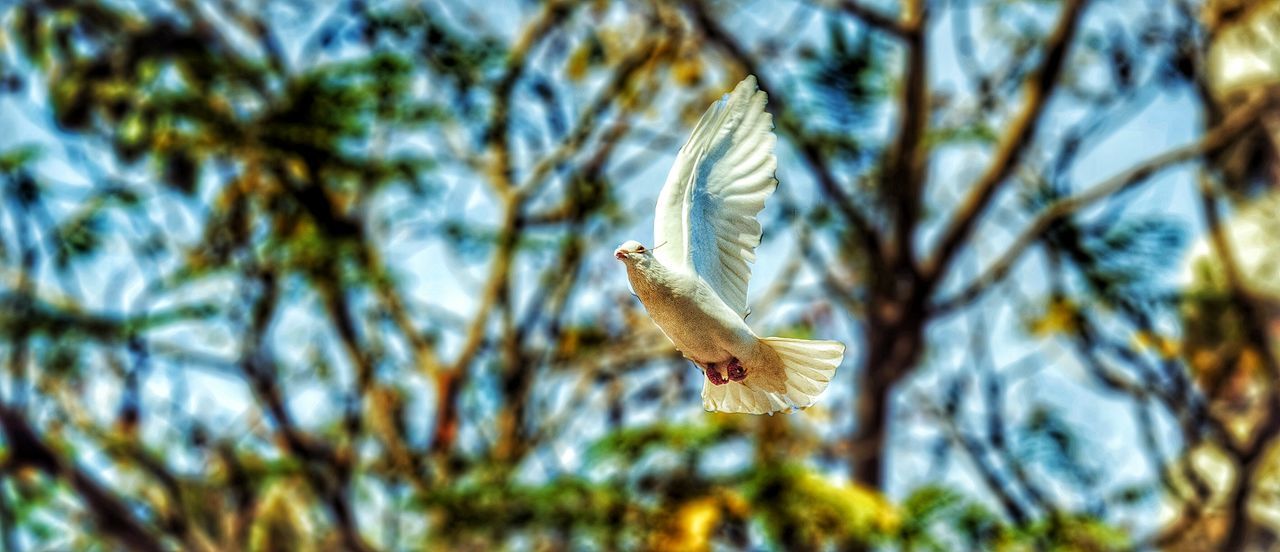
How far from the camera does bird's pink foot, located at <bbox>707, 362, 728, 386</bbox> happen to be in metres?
1.70

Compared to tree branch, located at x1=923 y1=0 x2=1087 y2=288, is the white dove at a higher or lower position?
lower

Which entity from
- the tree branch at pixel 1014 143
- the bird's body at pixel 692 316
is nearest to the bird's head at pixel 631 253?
the bird's body at pixel 692 316

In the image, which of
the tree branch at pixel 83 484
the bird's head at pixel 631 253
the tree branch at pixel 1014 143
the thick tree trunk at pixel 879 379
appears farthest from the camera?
the thick tree trunk at pixel 879 379

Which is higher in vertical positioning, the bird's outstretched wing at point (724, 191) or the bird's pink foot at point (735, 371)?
the bird's outstretched wing at point (724, 191)

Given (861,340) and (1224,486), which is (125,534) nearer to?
(861,340)

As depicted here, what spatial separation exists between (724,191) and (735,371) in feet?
0.64

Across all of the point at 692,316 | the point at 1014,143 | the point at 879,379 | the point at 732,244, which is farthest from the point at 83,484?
the point at 692,316

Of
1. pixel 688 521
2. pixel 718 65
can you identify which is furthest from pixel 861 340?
pixel 688 521

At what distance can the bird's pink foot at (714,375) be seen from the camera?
5.59 feet

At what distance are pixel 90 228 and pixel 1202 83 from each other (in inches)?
179

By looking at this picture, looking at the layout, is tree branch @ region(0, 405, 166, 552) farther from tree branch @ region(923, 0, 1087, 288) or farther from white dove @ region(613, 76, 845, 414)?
white dove @ region(613, 76, 845, 414)

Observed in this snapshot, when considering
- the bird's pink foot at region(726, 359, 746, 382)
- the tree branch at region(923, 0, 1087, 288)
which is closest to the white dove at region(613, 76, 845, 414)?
the bird's pink foot at region(726, 359, 746, 382)

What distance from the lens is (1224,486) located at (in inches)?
372

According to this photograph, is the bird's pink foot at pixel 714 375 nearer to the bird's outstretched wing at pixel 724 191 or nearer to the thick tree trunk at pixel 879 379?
the bird's outstretched wing at pixel 724 191
